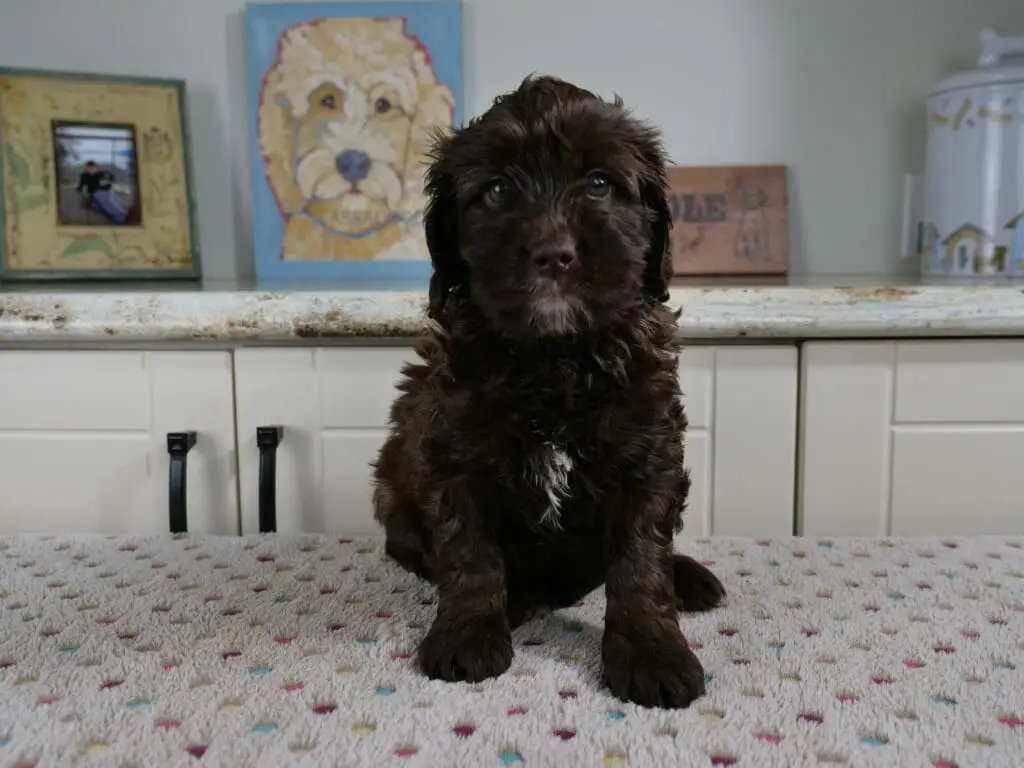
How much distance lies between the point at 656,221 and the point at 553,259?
0.20 metres

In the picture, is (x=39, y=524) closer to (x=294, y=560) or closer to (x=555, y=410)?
(x=294, y=560)

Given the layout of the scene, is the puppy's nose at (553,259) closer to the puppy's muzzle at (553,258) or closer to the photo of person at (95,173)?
the puppy's muzzle at (553,258)

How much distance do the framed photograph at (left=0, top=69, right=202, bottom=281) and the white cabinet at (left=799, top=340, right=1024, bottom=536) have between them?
4.07 ft

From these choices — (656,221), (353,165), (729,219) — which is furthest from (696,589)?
(353,165)

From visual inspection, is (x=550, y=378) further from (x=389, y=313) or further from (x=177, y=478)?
(x=177, y=478)

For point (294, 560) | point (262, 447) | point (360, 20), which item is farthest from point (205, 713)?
point (360, 20)

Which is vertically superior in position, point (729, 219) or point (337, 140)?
point (337, 140)

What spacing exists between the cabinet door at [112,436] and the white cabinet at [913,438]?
36.5 inches

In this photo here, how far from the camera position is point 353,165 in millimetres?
1702

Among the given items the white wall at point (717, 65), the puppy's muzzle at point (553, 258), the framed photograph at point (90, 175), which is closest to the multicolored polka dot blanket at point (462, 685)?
the puppy's muzzle at point (553, 258)

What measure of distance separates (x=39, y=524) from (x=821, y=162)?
1572 millimetres

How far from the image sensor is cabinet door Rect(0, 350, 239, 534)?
136 cm

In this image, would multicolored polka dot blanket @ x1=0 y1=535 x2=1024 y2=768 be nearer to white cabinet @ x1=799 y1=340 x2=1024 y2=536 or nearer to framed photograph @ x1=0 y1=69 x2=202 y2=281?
white cabinet @ x1=799 y1=340 x2=1024 y2=536

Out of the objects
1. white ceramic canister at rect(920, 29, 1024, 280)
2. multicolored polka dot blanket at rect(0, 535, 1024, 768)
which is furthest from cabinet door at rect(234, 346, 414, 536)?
white ceramic canister at rect(920, 29, 1024, 280)
